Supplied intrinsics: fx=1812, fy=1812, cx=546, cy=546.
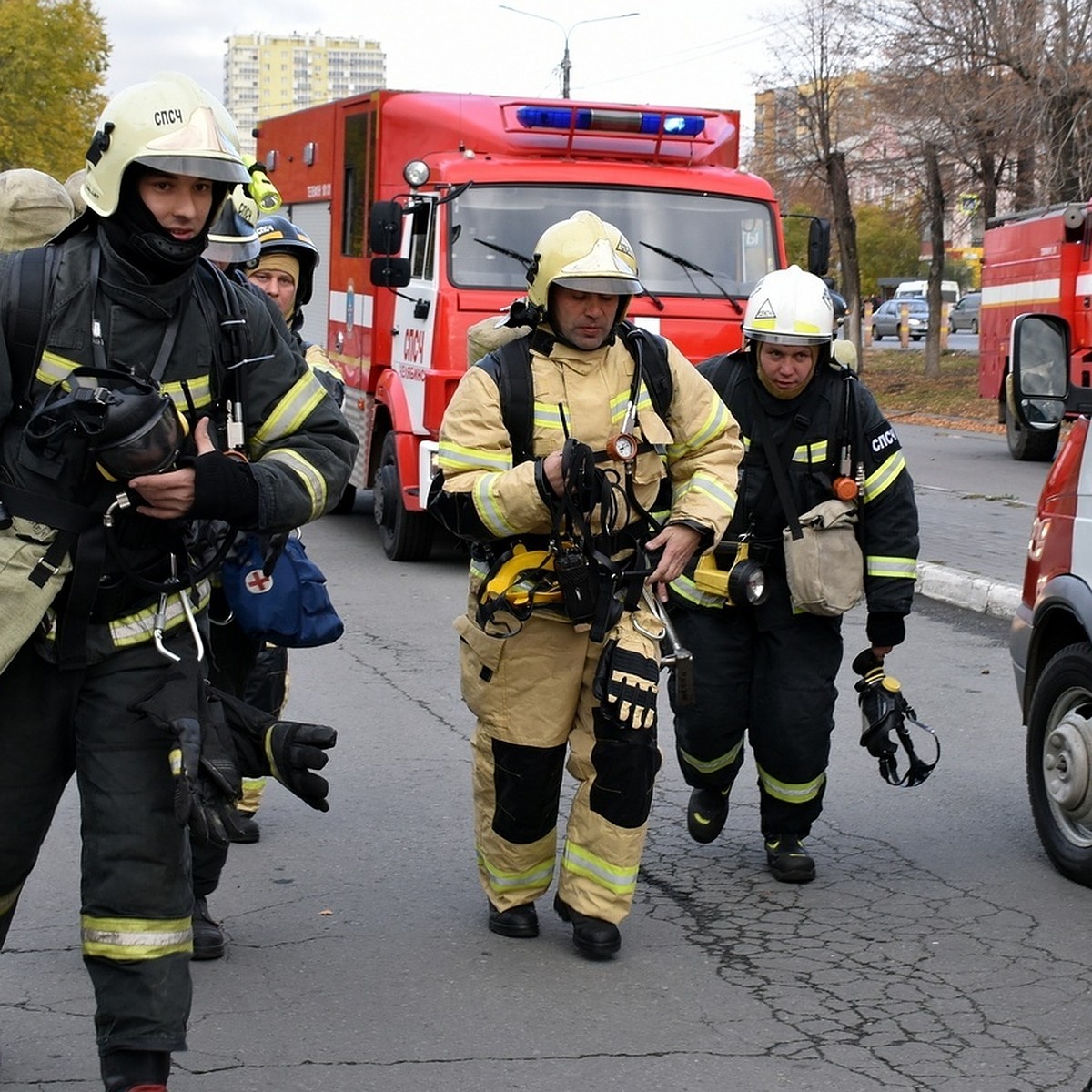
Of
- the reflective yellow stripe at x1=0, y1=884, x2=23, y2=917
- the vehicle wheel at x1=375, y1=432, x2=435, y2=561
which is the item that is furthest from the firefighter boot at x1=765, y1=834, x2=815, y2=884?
the vehicle wheel at x1=375, y1=432, x2=435, y2=561

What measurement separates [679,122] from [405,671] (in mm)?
Answer: 4937

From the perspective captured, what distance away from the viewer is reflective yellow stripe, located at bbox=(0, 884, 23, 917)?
138 inches

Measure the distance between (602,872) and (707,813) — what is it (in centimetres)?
92

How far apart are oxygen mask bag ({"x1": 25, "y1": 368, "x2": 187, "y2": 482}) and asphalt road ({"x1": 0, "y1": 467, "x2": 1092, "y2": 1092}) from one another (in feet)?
4.58

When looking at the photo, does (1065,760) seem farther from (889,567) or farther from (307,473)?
(307,473)

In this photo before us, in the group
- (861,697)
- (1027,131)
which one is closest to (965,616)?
(861,697)

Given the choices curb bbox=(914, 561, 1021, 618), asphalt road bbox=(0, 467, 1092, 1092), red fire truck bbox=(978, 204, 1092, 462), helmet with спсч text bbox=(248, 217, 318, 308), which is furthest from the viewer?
red fire truck bbox=(978, 204, 1092, 462)

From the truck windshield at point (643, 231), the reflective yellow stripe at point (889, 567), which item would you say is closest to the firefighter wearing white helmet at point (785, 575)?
the reflective yellow stripe at point (889, 567)

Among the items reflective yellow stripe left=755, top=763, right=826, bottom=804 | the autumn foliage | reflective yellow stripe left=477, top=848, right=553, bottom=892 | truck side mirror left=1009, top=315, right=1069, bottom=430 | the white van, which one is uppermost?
the autumn foliage

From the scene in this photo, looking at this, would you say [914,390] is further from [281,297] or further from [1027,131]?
[281,297]

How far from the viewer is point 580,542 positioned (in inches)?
178

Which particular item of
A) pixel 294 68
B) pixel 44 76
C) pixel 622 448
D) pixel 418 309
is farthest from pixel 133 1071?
pixel 294 68

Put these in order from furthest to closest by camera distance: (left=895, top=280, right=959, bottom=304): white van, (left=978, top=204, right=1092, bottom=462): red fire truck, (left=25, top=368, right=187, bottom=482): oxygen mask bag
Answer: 1. (left=895, top=280, right=959, bottom=304): white van
2. (left=978, top=204, right=1092, bottom=462): red fire truck
3. (left=25, top=368, right=187, bottom=482): oxygen mask bag

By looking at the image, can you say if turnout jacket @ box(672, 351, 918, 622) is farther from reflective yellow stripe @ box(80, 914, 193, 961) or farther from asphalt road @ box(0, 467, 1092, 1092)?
reflective yellow stripe @ box(80, 914, 193, 961)
